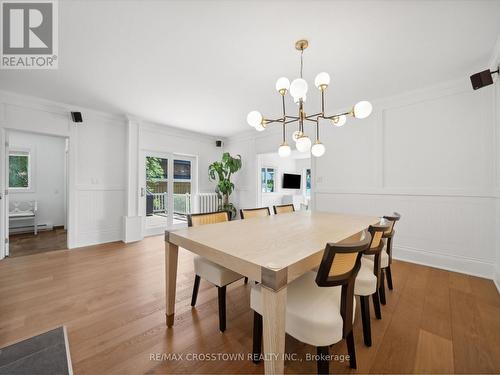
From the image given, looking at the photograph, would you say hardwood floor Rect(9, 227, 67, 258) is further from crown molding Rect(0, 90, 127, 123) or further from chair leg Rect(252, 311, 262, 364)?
chair leg Rect(252, 311, 262, 364)

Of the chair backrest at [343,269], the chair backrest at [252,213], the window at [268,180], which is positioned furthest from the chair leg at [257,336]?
the window at [268,180]

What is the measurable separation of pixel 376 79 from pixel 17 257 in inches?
233

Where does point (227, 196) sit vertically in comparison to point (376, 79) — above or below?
below

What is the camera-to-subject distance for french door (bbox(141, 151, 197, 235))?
4781mm

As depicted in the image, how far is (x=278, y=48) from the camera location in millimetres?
2088

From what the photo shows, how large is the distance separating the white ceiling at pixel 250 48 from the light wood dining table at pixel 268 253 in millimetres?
1784

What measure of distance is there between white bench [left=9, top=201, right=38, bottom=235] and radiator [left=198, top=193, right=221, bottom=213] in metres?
3.70

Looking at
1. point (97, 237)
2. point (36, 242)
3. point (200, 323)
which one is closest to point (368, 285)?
point (200, 323)

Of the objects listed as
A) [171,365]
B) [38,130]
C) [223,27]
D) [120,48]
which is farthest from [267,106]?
[38,130]

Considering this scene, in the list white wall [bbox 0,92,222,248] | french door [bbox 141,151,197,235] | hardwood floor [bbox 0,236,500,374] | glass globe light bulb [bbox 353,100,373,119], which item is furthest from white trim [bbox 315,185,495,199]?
Result: white wall [bbox 0,92,222,248]

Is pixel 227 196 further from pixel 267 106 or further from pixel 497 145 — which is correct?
pixel 497 145

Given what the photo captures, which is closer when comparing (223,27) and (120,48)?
(223,27)

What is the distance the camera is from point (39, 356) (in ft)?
4.45

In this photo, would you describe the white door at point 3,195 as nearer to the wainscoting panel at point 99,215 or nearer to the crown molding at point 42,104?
the crown molding at point 42,104
